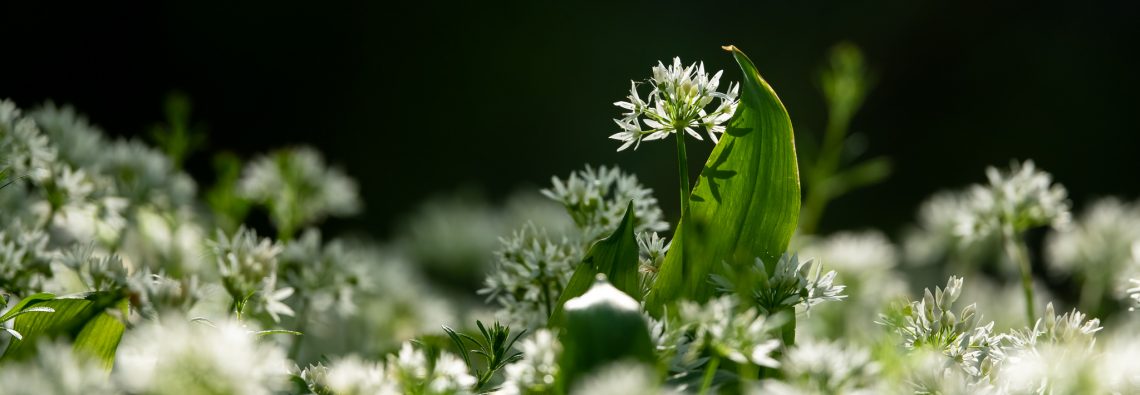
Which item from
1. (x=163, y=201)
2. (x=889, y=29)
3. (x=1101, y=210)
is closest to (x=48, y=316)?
(x=163, y=201)

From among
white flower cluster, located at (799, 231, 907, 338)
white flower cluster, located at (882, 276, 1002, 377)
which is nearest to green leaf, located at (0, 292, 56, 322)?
white flower cluster, located at (882, 276, 1002, 377)

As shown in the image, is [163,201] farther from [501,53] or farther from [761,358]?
[501,53]

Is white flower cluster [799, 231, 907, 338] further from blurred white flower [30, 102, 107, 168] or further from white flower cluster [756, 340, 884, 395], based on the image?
blurred white flower [30, 102, 107, 168]

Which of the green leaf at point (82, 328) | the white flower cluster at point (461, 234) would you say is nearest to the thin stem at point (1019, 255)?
the green leaf at point (82, 328)

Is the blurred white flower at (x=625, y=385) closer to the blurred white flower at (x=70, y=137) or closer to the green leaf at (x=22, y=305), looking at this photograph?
the green leaf at (x=22, y=305)

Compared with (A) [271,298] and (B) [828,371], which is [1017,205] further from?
(A) [271,298]

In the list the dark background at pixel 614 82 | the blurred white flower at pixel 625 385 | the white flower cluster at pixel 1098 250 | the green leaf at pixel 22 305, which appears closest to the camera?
the blurred white flower at pixel 625 385
